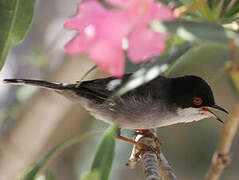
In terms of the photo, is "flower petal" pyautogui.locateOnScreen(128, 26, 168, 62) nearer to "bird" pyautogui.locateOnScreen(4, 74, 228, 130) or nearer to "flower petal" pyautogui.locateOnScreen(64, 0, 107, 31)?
"flower petal" pyautogui.locateOnScreen(64, 0, 107, 31)

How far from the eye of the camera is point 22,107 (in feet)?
14.7

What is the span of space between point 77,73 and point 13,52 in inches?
65.3

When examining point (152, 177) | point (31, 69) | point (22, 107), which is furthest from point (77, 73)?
Result: point (152, 177)

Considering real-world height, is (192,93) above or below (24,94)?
below

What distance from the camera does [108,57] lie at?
1005 millimetres

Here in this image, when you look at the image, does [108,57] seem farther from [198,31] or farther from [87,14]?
[198,31]

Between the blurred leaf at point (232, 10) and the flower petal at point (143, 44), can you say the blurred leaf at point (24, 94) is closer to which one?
the blurred leaf at point (232, 10)

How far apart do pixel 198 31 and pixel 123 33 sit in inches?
9.4

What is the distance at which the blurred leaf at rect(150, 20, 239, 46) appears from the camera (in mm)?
1099

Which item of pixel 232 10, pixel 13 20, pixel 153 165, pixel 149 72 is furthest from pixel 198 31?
pixel 153 165

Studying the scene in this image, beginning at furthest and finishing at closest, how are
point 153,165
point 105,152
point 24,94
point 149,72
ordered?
point 24,94 < point 153,165 < point 105,152 < point 149,72

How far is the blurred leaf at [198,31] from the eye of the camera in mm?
1099

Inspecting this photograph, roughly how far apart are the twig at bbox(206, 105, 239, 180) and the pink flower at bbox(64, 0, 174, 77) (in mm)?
250

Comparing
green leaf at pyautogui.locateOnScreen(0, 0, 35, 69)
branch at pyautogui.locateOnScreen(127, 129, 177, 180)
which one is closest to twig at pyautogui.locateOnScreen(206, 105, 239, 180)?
branch at pyautogui.locateOnScreen(127, 129, 177, 180)
